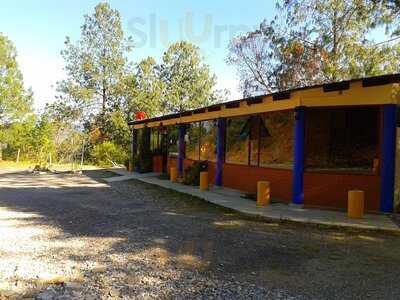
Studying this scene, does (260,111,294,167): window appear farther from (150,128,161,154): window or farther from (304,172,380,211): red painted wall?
(150,128,161,154): window

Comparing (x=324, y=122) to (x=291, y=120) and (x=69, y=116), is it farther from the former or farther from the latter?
(x=69, y=116)

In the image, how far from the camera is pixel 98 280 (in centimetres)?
508

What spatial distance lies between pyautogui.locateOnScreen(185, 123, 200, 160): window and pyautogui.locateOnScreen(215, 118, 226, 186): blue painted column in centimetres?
240

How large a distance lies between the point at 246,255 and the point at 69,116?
35345 mm

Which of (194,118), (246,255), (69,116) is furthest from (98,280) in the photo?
(69,116)

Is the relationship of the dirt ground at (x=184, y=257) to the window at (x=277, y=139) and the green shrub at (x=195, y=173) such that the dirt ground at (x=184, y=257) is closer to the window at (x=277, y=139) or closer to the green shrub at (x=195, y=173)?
the window at (x=277, y=139)

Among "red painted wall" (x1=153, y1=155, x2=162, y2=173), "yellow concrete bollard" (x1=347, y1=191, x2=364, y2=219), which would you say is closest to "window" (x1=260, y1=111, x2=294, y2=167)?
"yellow concrete bollard" (x1=347, y1=191, x2=364, y2=219)

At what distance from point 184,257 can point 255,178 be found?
7220 mm

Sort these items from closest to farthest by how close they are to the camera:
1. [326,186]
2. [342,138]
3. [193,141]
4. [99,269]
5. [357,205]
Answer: [99,269], [357,205], [326,186], [342,138], [193,141]

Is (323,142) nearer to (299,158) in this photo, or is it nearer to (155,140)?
(299,158)

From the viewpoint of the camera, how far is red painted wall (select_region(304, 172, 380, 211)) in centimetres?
1014

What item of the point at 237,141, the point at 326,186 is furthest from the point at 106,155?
the point at 326,186

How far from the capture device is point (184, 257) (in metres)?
6.22

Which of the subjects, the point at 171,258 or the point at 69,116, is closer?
the point at 171,258
